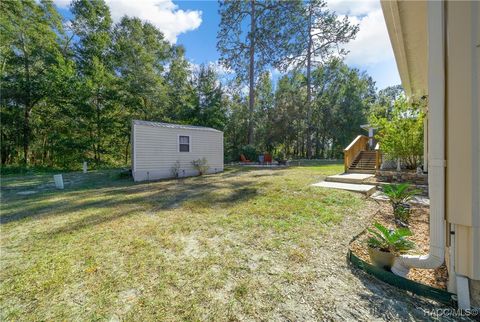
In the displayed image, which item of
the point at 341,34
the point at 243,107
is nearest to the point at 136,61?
the point at 243,107

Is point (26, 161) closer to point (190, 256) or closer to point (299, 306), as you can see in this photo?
point (190, 256)

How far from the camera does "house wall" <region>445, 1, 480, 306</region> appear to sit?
1.72 m

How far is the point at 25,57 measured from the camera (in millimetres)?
14367

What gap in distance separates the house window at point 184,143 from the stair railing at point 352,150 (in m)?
7.30

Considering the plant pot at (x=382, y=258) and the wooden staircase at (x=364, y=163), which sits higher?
the wooden staircase at (x=364, y=163)

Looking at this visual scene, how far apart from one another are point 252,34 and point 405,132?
1487cm

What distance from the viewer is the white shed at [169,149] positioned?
9156mm

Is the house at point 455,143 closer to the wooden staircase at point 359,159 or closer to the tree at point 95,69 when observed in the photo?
the wooden staircase at point 359,159

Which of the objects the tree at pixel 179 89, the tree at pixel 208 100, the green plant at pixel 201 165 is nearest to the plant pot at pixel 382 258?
the green plant at pixel 201 165

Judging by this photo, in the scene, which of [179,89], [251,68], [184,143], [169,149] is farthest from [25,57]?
[251,68]

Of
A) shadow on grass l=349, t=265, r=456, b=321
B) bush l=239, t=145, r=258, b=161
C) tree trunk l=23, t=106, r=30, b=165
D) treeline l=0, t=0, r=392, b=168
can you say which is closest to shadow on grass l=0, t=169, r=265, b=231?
shadow on grass l=349, t=265, r=456, b=321

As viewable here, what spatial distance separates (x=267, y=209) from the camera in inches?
182

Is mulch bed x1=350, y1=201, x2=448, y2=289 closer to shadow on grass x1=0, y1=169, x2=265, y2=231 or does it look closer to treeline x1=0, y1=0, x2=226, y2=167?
shadow on grass x1=0, y1=169, x2=265, y2=231

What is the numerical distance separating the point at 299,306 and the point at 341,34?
22.4 metres
